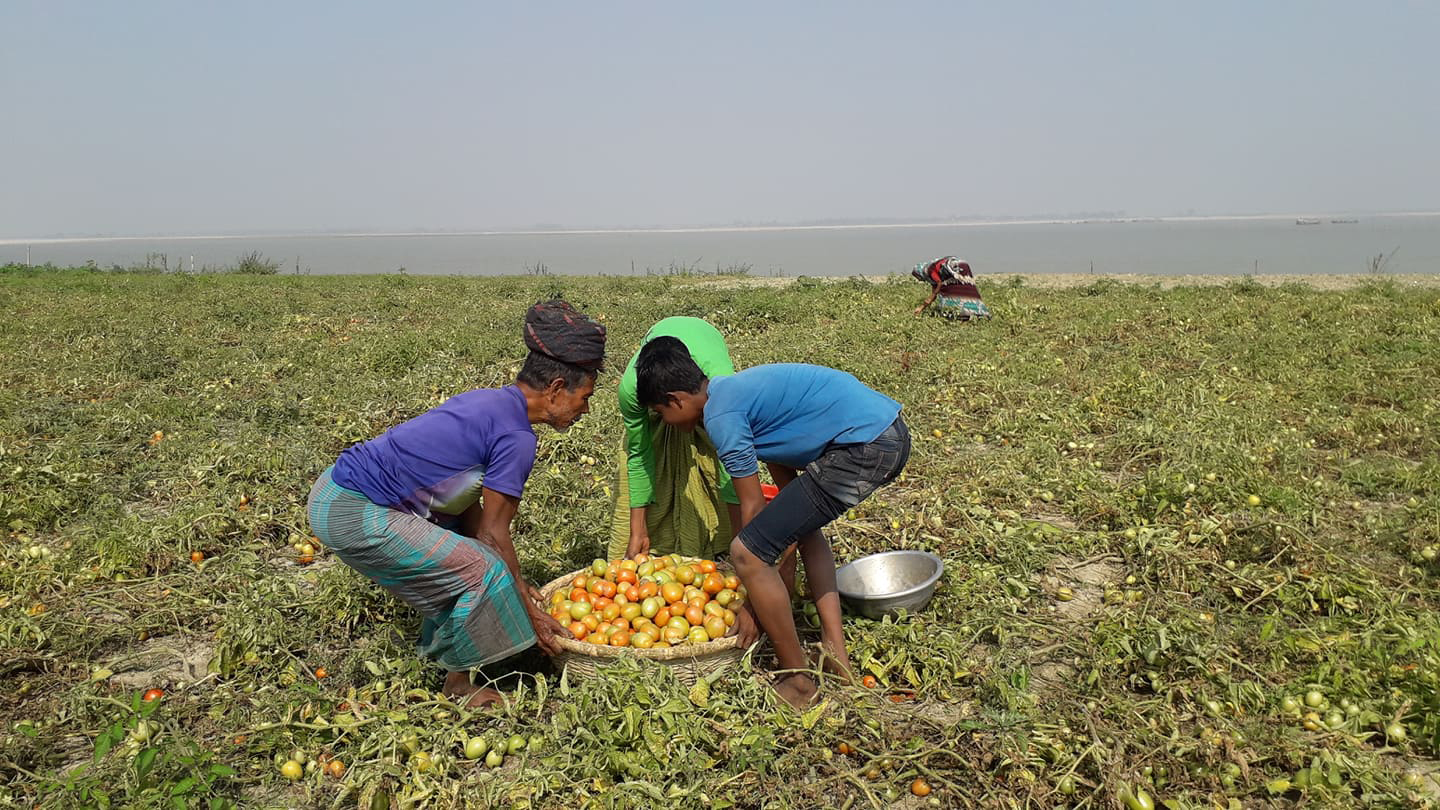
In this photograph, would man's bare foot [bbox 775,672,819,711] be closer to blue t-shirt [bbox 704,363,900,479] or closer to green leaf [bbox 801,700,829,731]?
green leaf [bbox 801,700,829,731]

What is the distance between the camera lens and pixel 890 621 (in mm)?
4434

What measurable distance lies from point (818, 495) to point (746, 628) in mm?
725

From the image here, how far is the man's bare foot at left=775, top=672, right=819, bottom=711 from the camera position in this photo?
384 cm

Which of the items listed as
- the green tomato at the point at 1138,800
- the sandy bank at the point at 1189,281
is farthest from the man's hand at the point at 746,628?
the sandy bank at the point at 1189,281

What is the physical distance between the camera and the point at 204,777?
3270 millimetres

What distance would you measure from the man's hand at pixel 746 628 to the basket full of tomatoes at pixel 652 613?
41mm

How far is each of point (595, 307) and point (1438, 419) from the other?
12.7 m

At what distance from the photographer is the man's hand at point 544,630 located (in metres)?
4.00

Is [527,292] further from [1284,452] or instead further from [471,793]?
[471,793]

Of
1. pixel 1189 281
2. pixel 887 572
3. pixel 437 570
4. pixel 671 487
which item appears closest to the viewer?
pixel 437 570

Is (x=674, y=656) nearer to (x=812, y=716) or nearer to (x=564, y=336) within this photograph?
(x=812, y=716)

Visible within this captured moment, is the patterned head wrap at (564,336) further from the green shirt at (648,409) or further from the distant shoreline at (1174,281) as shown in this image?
the distant shoreline at (1174,281)

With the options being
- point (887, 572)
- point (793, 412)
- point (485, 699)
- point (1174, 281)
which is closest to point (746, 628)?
point (793, 412)

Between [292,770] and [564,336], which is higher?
[564,336]
